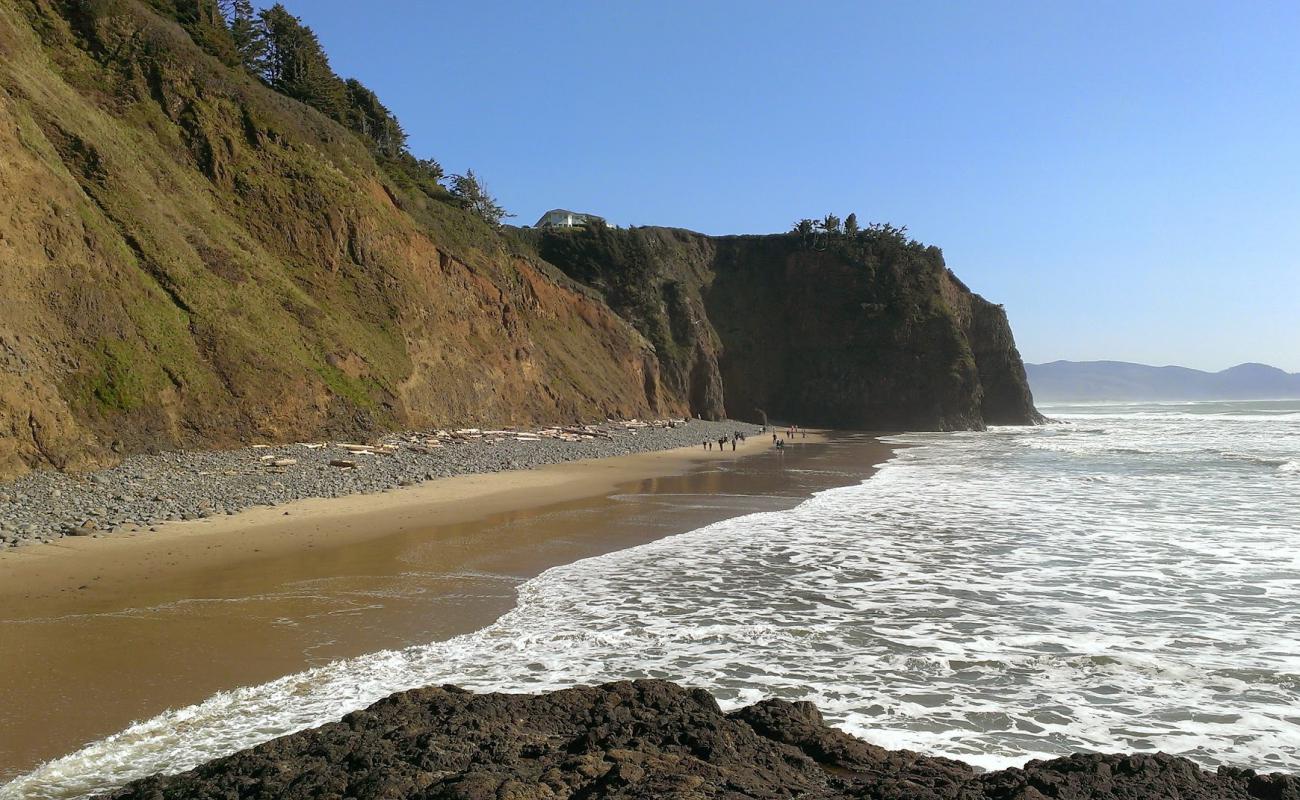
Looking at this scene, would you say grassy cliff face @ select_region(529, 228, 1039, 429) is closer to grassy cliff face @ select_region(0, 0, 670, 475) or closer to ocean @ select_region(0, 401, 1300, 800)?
grassy cliff face @ select_region(0, 0, 670, 475)

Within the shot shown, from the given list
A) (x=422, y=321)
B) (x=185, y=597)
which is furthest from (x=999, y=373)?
(x=185, y=597)

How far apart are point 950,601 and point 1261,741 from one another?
3883 millimetres

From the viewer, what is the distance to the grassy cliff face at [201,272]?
16.6 meters

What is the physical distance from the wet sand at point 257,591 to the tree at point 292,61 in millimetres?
26185

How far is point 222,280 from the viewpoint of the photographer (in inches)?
879

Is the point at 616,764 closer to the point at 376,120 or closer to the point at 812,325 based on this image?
the point at 376,120

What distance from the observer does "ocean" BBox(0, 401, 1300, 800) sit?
18.0ft

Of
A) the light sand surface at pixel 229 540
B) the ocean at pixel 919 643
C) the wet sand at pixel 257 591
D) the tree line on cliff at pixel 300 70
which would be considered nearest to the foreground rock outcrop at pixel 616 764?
the ocean at pixel 919 643

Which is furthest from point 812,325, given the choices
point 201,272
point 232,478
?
point 232,478

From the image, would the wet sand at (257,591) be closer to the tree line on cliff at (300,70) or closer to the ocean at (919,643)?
the ocean at (919,643)

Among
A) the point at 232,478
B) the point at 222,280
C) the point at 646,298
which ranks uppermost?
the point at 646,298

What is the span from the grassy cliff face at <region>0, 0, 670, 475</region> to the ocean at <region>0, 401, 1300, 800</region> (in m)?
10.8

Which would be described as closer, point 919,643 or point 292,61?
point 919,643

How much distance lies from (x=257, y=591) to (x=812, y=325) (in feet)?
216
